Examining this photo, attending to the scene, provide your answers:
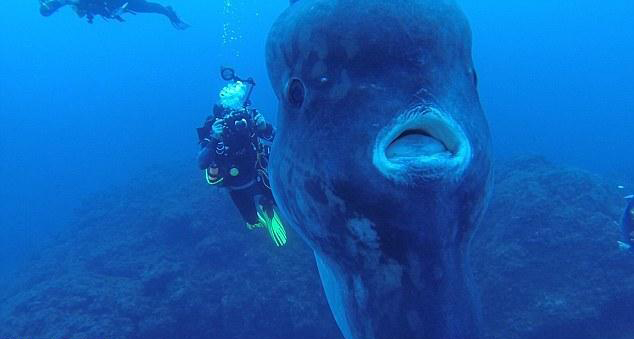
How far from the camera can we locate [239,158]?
241 inches

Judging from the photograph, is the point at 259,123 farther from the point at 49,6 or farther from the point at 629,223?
the point at 49,6

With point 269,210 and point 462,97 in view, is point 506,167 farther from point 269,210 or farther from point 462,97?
point 462,97

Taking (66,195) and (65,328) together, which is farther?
(66,195)

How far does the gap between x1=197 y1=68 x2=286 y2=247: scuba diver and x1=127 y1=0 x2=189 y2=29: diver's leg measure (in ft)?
33.0

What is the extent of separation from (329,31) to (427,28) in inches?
13.5

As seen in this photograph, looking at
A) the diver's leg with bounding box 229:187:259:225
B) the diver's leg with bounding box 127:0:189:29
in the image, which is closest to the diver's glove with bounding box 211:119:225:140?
the diver's leg with bounding box 229:187:259:225

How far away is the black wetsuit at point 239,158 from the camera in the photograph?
5.90 m

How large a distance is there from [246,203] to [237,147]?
1000 mm

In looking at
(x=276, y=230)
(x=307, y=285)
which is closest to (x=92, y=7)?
(x=276, y=230)

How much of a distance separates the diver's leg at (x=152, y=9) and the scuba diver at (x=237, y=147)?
33.0 ft

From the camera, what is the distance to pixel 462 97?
5.03 feet

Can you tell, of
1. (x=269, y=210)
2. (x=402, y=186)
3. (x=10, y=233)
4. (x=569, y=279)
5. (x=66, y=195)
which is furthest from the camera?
(x=66, y=195)

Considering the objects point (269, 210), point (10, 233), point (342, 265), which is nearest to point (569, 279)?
point (269, 210)

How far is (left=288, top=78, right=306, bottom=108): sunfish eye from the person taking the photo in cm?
176
